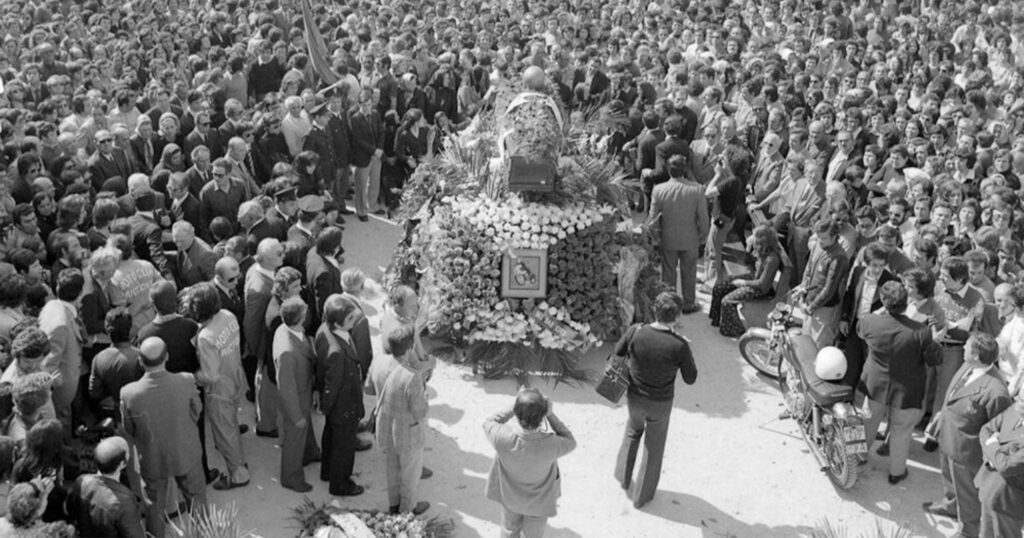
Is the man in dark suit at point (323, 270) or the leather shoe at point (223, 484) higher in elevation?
the man in dark suit at point (323, 270)

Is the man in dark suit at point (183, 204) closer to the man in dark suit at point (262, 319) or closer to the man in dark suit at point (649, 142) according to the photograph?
the man in dark suit at point (262, 319)

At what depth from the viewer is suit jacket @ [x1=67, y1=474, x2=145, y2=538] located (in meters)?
6.00

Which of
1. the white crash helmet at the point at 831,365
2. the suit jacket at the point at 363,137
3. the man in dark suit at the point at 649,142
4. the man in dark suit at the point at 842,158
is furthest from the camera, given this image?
the suit jacket at the point at 363,137

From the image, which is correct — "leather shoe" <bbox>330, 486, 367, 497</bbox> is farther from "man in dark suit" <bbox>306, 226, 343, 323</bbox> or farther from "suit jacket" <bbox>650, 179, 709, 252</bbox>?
"suit jacket" <bbox>650, 179, 709, 252</bbox>

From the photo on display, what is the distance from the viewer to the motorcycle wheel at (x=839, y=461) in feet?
26.1

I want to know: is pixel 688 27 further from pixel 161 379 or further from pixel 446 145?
pixel 161 379

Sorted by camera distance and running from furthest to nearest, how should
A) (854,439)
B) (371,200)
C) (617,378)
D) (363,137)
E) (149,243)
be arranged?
(371,200)
(363,137)
(149,243)
(854,439)
(617,378)

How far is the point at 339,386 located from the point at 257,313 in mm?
1205

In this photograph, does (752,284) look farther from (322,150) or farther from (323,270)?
(322,150)

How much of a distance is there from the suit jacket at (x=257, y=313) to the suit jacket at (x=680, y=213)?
172 inches

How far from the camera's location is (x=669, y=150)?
1165cm

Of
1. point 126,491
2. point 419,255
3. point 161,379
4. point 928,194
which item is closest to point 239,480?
point 161,379

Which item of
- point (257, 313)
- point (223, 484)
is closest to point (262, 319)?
point (257, 313)

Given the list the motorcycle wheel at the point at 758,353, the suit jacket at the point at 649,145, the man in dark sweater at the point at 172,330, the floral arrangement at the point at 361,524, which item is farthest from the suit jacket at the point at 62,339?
the suit jacket at the point at 649,145
